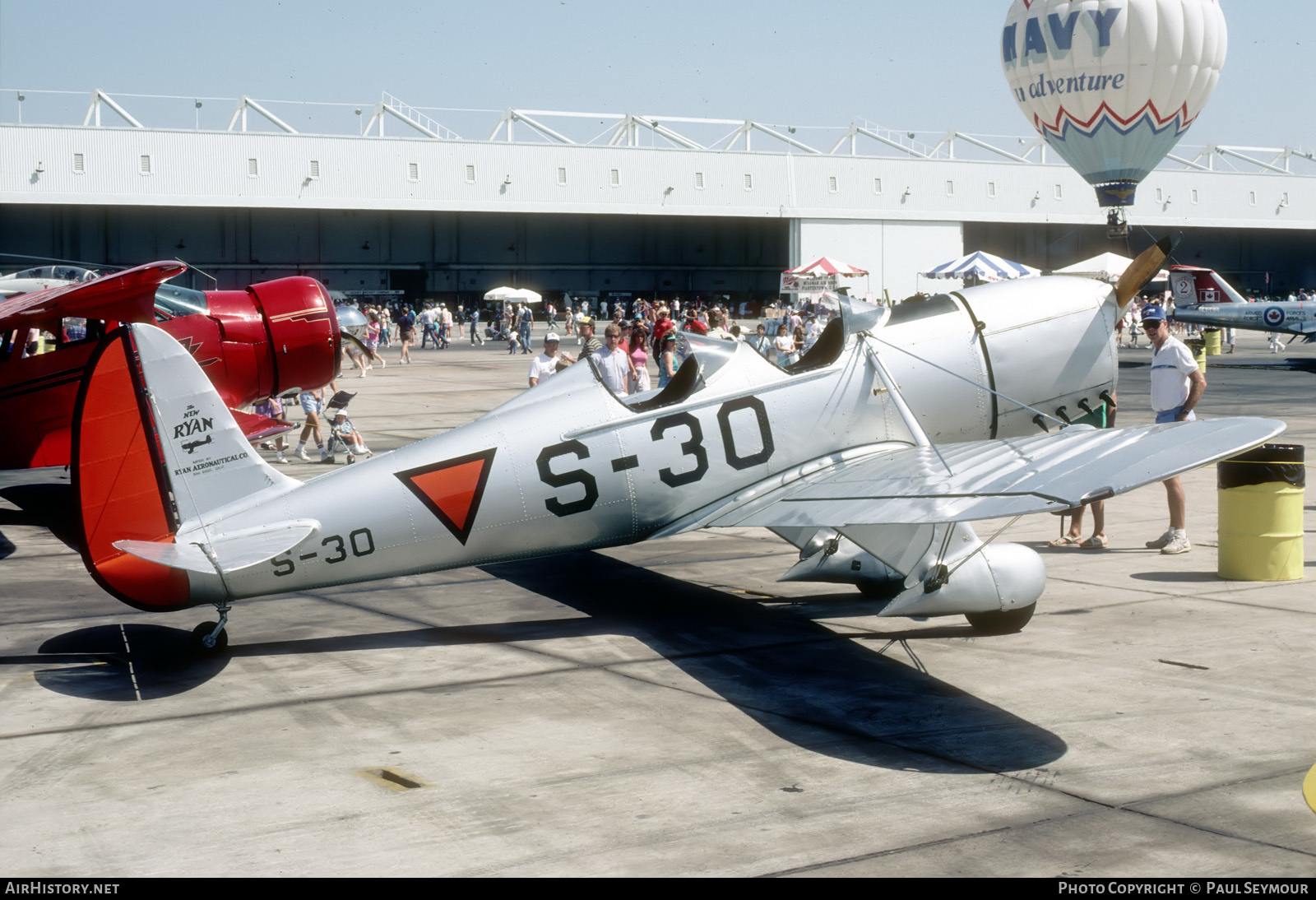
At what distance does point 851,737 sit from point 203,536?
12.8 feet

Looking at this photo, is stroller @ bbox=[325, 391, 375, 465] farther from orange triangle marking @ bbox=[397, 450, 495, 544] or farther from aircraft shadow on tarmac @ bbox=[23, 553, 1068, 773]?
orange triangle marking @ bbox=[397, 450, 495, 544]

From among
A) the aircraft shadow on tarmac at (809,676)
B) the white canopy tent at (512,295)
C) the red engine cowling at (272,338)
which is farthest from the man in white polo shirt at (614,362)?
the white canopy tent at (512,295)

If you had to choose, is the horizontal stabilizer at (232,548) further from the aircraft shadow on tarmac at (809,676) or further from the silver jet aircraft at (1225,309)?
the silver jet aircraft at (1225,309)

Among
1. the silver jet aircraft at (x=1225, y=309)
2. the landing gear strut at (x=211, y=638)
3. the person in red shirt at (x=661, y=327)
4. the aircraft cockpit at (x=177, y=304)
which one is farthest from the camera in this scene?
the silver jet aircraft at (x=1225, y=309)

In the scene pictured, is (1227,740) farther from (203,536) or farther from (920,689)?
(203,536)

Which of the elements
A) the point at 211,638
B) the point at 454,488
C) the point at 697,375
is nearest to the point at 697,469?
the point at 697,375

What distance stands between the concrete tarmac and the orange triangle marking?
2.54ft

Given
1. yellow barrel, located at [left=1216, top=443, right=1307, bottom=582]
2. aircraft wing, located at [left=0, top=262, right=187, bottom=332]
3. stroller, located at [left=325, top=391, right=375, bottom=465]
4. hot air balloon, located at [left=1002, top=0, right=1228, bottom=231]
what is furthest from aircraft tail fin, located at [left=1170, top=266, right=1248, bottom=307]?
aircraft wing, located at [left=0, top=262, right=187, bottom=332]

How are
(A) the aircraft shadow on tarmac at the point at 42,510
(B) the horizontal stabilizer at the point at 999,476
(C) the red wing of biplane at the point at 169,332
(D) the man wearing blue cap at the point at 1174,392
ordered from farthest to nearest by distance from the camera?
1. (A) the aircraft shadow on tarmac at the point at 42,510
2. (C) the red wing of biplane at the point at 169,332
3. (D) the man wearing blue cap at the point at 1174,392
4. (B) the horizontal stabilizer at the point at 999,476

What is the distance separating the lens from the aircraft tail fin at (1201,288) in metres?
40.4

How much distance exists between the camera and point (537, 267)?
76312 mm

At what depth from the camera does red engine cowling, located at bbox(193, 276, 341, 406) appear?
1434 centimetres

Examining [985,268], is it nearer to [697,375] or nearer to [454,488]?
[697,375]

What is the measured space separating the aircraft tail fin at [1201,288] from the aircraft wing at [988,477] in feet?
116
